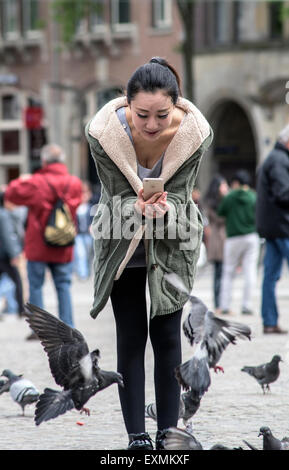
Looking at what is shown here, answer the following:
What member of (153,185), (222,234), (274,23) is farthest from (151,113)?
(274,23)

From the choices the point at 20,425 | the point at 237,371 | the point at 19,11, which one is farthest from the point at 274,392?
the point at 19,11

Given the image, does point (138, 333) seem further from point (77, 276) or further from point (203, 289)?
point (77, 276)

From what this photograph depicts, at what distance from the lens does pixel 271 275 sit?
11.5 meters

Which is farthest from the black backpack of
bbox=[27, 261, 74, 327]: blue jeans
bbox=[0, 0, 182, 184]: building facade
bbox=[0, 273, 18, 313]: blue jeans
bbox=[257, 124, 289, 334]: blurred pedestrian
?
bbox=[0, 0, 182, 184]: building facade

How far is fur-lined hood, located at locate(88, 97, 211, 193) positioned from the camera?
5125mm

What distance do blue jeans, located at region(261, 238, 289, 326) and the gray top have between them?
20.6 ft

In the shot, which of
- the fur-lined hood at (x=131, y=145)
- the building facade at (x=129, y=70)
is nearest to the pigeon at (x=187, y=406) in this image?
the fur-lined hood at (x=131, y=145)

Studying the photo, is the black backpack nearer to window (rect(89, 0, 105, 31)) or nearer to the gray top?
the gray top

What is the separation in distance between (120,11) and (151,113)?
103 feet

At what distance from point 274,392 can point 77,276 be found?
15516 millimetres

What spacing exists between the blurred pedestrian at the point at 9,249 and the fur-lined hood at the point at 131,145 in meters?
9.49

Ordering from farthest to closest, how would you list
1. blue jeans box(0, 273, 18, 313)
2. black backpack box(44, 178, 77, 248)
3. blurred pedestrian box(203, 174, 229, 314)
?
blue jeans box(0, 273, 18, 313) < blurred pedestrian box(203, 174, 229, 314) < black backpack box(44, 178, 77, 248)

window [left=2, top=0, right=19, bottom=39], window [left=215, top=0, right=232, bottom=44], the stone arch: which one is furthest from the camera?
window [left=2, top=0, right=19, bottom=39]

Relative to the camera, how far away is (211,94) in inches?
1302
